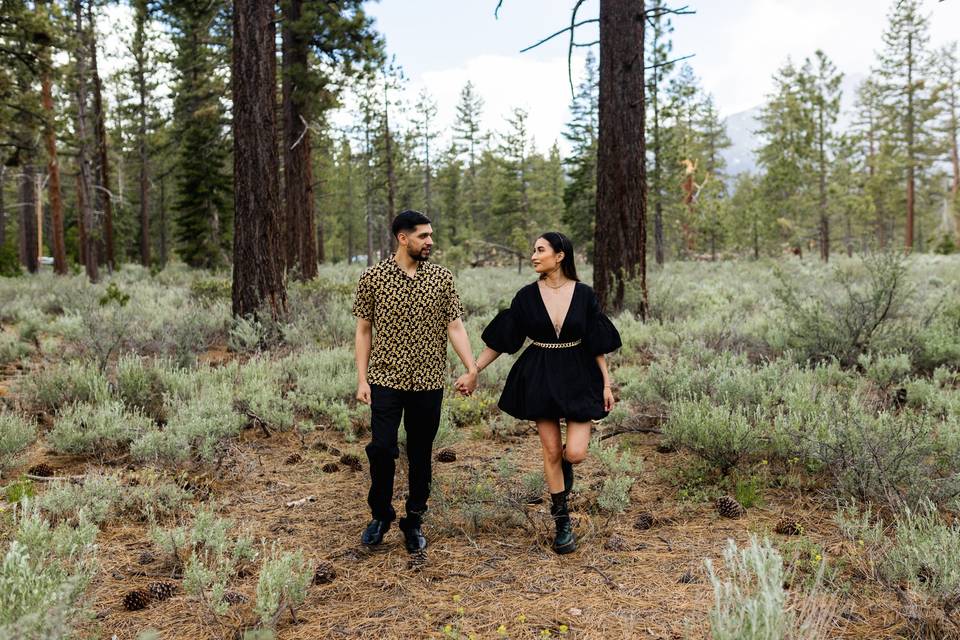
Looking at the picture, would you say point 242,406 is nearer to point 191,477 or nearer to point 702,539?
point 191,477

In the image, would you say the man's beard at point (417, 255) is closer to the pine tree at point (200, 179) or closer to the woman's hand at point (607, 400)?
the woman's hand at point (607, 400)

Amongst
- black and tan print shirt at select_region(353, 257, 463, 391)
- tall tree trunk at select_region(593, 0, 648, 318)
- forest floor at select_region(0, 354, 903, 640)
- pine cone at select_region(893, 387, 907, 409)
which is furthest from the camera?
tall tree trunk at select_region(593, 0, 648, 318)

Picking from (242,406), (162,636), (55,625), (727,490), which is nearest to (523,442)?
(727,490)

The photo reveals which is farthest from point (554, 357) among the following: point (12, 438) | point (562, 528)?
point (12, 438)

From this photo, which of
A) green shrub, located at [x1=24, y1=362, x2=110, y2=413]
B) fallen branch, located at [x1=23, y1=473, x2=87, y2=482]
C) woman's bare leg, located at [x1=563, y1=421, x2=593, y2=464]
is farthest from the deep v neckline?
green shrub, located at [x1=24, y1=362, x2=110, y2=413]

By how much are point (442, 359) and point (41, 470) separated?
331 cm

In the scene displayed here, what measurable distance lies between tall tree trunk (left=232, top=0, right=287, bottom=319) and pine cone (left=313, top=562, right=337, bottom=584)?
6.02m

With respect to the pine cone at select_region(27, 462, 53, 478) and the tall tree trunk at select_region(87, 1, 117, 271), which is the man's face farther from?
the tall tree trunk at select_region(87, 1, 117, 271)

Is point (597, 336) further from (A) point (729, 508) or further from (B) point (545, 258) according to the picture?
(A) point (729, 508)

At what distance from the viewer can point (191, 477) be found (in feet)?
14.7

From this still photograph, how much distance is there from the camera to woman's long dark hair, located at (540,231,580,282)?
361cm

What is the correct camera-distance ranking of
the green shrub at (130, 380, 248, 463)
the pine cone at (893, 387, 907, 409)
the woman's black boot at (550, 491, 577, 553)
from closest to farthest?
the woman's black boot at (550, 491, 577, 553)
the green shrub at (130, 380, 248, 463)
the pine cone at (893, 387, 907, 409)

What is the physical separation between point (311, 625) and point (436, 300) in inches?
73.8

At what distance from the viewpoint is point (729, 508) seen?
3840mm
